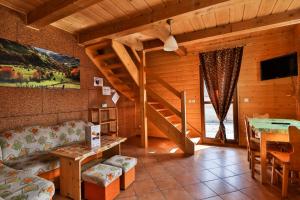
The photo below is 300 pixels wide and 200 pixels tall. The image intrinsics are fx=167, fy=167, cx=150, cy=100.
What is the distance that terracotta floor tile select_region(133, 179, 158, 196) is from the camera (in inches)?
92.8

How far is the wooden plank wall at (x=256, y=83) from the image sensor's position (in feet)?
12.7

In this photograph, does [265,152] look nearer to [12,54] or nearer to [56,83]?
[56,83]

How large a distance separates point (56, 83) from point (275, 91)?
491cm

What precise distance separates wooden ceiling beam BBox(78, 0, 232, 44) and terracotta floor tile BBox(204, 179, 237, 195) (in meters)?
2.56

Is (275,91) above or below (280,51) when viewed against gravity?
below

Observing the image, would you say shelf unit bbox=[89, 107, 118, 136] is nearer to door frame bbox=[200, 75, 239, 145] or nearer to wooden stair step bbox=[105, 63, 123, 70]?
wooden stair step bbox=[105, 63, 123, 70]

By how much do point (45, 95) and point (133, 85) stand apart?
2.31 metres

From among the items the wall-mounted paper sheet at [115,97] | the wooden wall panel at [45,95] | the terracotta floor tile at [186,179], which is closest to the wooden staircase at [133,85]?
the wall-mounted paper sheet at [115,97]

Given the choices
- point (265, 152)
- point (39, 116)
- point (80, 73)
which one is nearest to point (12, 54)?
point (39, 116)

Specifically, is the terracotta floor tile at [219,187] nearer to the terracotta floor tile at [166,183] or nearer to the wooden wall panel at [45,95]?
the terracotta floor tile at [166,183]

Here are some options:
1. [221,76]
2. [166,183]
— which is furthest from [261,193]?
[221,76]

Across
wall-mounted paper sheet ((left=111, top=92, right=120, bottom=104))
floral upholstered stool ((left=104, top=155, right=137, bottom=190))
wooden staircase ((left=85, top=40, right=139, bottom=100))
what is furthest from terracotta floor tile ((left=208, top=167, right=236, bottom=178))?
wall-mounted paper sheet ((left=111, top=92, right=120, bottom=104))

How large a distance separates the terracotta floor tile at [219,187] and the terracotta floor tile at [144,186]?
0.82 metres

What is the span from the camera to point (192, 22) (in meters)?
3.24
